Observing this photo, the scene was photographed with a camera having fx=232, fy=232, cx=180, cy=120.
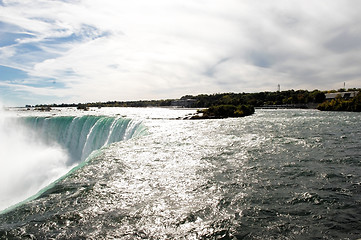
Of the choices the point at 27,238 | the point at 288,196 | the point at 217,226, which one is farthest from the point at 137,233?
the point at 288,196

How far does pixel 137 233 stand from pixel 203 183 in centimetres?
435

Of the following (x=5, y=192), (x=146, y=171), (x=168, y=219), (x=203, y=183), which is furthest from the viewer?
(x=5, y=192)

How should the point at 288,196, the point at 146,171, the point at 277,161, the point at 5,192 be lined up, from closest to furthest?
the point at 288,196 → the point at 146,171 → the point at 277,161 → the point at 5,192

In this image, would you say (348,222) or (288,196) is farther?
(288,196)

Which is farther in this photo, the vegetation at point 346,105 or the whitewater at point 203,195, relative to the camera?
the vegetation at point 346,105

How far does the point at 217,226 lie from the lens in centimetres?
658

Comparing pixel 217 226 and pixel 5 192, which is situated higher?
pixel 217 226

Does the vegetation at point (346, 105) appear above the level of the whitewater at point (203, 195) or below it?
above

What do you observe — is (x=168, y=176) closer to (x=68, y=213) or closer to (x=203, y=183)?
(x=203, y=183)

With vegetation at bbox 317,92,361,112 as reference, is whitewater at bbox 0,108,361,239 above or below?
below

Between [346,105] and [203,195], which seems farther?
[346,105]

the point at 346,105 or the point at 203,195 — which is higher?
the point at 346,105

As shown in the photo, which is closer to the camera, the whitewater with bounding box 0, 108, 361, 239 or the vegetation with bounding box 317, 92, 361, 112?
the whitewater with bounding box 0, 108, 361, 239

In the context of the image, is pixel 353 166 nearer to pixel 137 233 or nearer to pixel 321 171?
pixel 321 171
